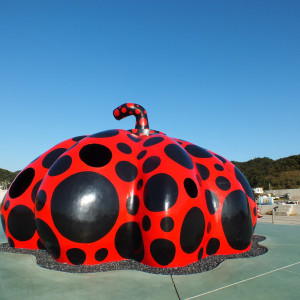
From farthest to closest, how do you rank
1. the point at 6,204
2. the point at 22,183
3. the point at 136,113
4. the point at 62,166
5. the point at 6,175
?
1. the point at 6,175
2. the point at 136,113
3. the point at 22,183
4. the point at 6,204
5. the point at 62,166

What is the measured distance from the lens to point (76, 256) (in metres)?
6.54

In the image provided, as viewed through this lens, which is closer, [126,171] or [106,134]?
[126,171]

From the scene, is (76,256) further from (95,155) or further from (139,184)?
(95,155)

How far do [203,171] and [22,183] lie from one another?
550 cm

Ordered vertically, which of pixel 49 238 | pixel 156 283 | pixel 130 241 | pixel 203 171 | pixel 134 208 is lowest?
pixel 156 283

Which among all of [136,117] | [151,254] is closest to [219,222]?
[151,254]

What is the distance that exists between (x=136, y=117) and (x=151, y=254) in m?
5.35

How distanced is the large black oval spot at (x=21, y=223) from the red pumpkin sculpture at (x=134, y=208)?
0.09 ft

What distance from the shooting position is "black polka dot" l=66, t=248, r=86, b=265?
6512mm

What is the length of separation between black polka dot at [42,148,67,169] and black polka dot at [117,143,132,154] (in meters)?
2.37

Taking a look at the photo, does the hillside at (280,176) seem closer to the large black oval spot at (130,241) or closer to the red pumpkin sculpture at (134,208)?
the red pumpkin sculpture at (134,208)

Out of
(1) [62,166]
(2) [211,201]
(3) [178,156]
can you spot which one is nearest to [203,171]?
(2) [211,201]

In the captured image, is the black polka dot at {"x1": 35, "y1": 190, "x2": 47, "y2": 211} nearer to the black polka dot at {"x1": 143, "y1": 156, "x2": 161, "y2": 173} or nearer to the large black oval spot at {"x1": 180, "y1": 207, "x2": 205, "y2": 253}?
the black polka dot at {"x1": 143, "y1": 156, "x2": 161, "y2": 173}

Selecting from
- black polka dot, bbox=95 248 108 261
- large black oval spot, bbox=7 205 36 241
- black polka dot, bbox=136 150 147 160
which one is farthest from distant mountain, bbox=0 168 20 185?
black polka dot, bbox=95 248 108 261
